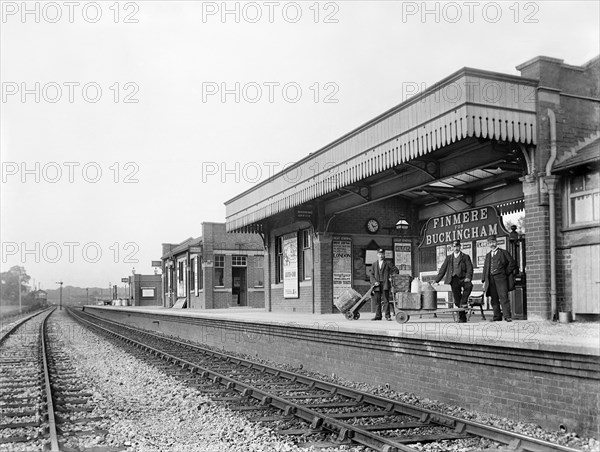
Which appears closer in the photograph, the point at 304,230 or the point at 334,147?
the point at 334,147

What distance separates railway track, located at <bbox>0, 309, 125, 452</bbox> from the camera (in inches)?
259

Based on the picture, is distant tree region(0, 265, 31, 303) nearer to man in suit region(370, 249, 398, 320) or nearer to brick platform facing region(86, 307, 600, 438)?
man in suit region(370, 249, 398, 320)

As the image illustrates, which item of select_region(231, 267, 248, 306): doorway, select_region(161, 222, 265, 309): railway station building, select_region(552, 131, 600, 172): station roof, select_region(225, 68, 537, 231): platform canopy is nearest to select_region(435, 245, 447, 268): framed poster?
select_region(225, 68, 537, 231): platform canopy

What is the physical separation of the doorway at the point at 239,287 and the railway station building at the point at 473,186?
18673 millimetres

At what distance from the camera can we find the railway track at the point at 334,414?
5.91m

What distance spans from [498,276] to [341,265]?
676 cm

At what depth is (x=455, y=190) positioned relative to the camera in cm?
1412

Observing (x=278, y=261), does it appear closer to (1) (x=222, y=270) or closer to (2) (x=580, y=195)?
(2) (x=580, y=195)

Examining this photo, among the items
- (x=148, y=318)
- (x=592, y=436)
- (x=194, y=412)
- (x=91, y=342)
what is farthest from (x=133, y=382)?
(x=148, y=318)

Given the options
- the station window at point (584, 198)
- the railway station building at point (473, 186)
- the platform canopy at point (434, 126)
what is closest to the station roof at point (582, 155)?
the railway station building at point (473, 186)

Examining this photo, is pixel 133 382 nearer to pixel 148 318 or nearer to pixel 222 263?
pixel 148 318

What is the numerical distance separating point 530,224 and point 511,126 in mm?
1574

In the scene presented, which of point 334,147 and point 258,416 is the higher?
point 334,147

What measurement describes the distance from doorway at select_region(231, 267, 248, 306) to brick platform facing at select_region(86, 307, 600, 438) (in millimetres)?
24156
